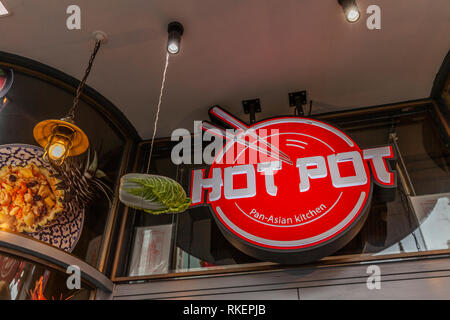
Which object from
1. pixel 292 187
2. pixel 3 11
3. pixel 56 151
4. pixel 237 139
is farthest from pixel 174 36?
pixel 292 187

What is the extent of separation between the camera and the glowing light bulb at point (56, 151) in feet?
7.53

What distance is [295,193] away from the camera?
2.81 m

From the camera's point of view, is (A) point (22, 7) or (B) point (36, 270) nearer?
(B) point (36, 270)

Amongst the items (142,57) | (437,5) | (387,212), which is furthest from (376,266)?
(142,57)

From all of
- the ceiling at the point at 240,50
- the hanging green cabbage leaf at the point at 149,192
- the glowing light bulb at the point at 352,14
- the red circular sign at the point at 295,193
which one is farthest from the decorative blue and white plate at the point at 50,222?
the glowing light bulb at the point at 352,14

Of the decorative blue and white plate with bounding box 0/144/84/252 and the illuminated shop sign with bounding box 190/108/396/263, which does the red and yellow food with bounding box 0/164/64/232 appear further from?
the illuminated shop sign with bounding box 190/108/396/263

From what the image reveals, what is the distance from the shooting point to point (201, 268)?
2.87 meters

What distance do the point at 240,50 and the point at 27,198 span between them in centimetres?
218

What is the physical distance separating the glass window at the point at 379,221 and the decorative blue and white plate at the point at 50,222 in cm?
54

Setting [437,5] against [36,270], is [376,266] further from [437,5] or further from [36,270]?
[36,270]

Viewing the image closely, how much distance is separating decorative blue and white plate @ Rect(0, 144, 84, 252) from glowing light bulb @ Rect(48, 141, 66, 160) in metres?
0.65

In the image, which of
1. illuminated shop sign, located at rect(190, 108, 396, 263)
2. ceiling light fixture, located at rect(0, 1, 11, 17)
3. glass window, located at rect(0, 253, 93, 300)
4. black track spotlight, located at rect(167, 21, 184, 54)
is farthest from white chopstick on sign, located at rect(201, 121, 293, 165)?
ceiling light fixture, located at rect(0, 1, 11, 17)

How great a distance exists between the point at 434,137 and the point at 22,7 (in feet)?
12.6

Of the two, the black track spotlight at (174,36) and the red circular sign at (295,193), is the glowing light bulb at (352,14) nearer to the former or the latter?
the red circular sign at (295,193)
